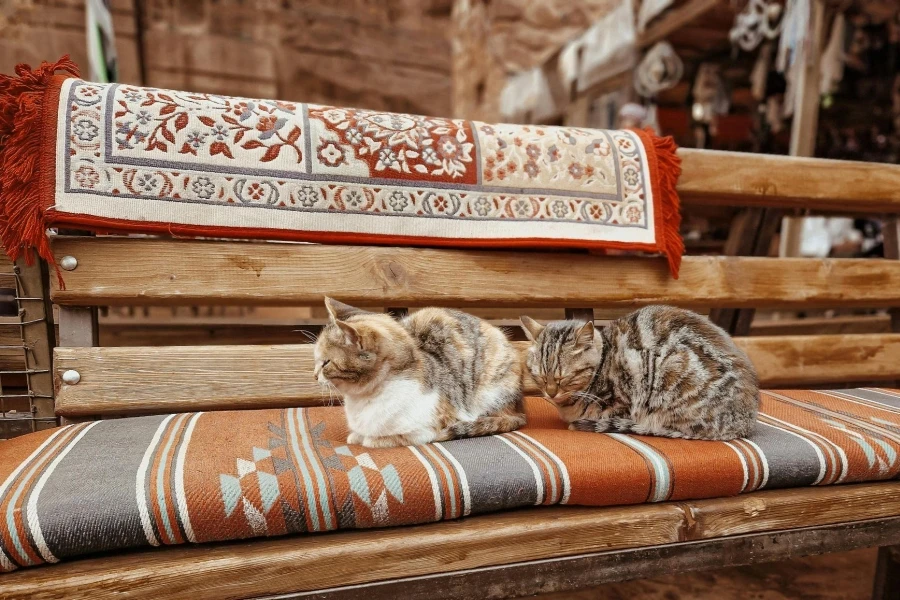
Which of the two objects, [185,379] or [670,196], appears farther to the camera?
[670,196]

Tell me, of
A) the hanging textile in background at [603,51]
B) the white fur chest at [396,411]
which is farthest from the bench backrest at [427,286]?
the hanging textile in background at [603,51]

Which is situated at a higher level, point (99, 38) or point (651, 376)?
point (99, 38)

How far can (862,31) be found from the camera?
546 centimetres

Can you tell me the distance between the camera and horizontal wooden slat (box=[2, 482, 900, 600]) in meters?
1.13

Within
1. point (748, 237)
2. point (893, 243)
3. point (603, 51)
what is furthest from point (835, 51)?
point (748, 237)

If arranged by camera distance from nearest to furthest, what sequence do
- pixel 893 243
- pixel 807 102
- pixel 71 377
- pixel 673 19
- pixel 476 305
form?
pixel 71 377 < pixel 476 305 < pixel 893 243 < pixel 807 102 < pixel 673 19

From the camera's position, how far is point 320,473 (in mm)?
1272

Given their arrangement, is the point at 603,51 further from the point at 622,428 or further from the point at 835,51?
the point at 622,428

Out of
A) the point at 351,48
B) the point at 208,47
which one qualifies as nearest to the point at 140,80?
the point at 208,47

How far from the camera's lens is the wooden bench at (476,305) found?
1.21 m

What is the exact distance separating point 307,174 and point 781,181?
2.02 metres

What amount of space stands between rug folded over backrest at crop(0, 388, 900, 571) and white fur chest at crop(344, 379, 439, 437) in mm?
65

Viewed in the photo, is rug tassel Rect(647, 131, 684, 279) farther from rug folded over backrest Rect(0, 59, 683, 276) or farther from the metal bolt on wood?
the metal bolt on wood

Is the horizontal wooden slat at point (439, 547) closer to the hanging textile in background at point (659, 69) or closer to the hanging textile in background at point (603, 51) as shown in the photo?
the hanging textile in background at point (659, 69)
